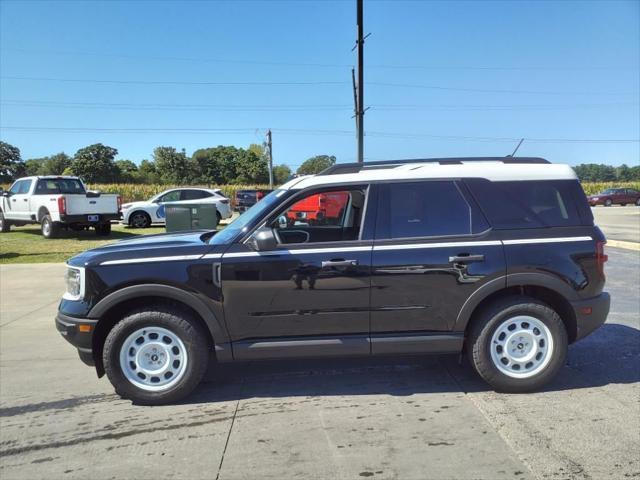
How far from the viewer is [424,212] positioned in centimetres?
406

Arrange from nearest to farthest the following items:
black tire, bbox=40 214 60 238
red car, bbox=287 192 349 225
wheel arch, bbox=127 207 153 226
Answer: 1. red car, bbox=287 192 349 225
2. black tire, bbox=40 214 60 238
3. wheel arch, bbox=127 207 153 226

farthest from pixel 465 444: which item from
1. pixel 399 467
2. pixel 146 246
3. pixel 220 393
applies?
pixel 146 246

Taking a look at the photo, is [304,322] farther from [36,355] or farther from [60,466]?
[36,355]

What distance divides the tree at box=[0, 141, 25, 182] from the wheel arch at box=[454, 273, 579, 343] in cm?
10776

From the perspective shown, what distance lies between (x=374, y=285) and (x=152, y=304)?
180 centimetres

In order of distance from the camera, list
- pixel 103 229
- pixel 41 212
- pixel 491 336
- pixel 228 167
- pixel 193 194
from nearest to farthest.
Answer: pixel 491 336 < pixel 41 212 < pixel 103 229 < pixel 193 194 < pixel 228 167

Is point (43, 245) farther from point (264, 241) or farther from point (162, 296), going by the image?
point (264, 241)

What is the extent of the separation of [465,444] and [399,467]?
544 mm

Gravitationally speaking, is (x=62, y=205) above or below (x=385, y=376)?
above

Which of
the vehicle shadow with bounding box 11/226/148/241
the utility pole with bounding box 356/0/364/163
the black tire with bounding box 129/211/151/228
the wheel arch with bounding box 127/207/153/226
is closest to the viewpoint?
the vehicle shadow with bounding box 11/226/148/241

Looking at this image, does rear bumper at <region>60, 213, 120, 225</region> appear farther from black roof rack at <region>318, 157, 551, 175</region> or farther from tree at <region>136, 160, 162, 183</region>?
tree at <region>136, 160, 162, 183</region>

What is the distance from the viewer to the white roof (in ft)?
13.5

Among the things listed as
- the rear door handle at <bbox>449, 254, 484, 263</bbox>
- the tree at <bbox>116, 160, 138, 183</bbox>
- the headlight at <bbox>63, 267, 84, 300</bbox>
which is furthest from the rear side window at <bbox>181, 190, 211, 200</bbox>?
the tree at <bbox>116, 160, 138, 183</bbox>

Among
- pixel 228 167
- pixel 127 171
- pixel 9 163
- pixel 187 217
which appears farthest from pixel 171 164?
pixel 187 217
